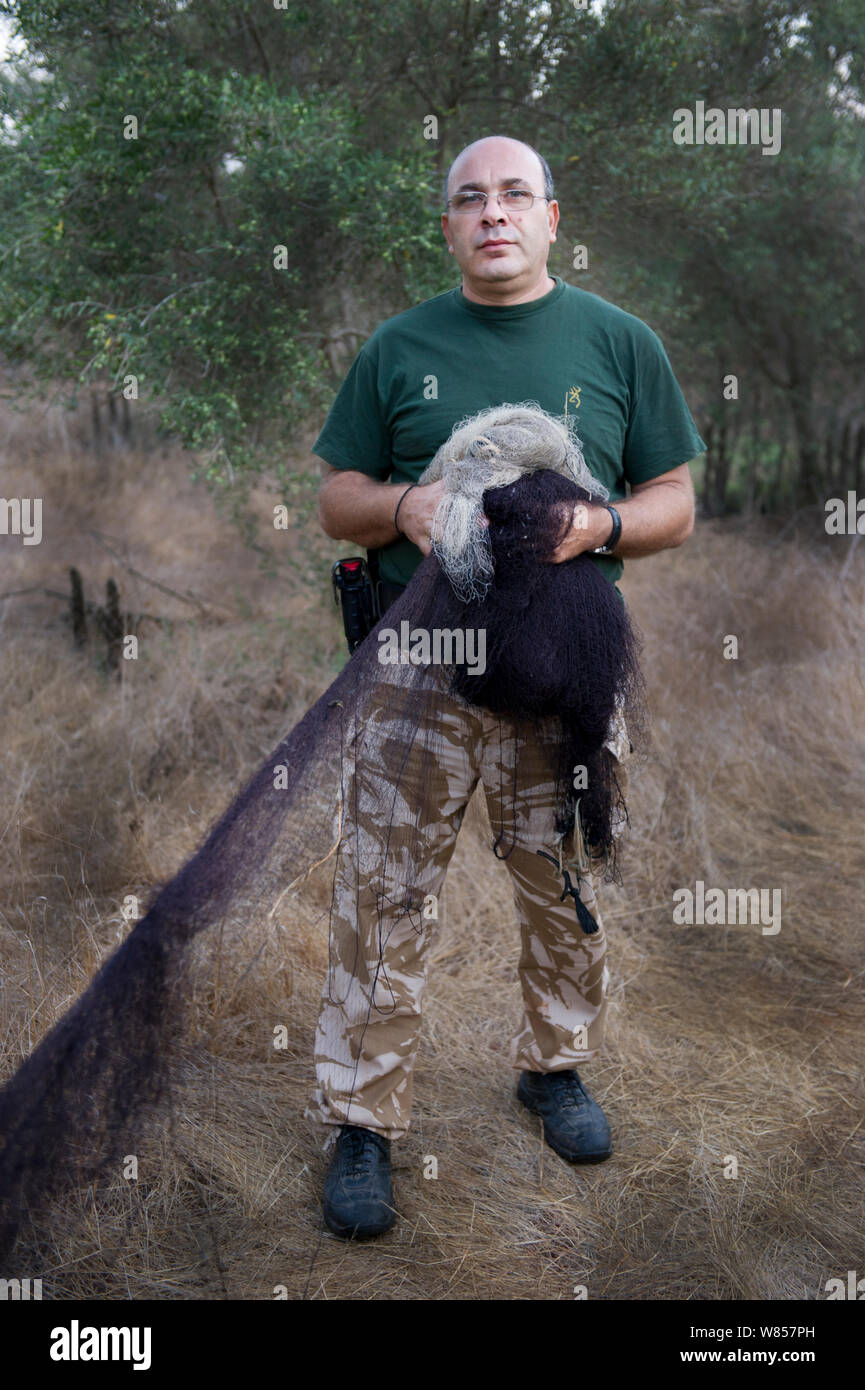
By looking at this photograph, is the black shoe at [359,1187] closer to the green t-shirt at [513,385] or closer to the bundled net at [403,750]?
the bundled net at [403,750]

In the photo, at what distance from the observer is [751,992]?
3.49 meters

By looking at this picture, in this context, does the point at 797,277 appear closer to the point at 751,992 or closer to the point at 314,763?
the point at 751,992

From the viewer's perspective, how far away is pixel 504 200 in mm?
2307

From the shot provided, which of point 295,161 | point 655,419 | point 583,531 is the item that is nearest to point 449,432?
point 583,531

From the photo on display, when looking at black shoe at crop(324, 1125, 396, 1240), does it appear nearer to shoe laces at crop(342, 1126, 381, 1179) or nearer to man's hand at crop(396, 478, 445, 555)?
shoe laces at crop(342, 1126, 381, 1179)

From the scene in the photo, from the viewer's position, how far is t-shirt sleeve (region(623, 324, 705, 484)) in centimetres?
236

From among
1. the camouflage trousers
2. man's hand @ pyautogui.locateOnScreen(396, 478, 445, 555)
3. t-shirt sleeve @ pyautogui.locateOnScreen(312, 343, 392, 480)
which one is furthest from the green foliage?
the camouflage trousers

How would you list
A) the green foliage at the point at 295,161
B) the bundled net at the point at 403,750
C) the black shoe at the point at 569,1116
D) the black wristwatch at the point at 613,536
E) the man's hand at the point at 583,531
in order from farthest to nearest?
the green foliage at the point at 295,161, the black shoe at the point at 569,1116, the black wristwatch at the point at 613,536, the man's hand at the point at 583,531, the bundled net at the point at 403,750

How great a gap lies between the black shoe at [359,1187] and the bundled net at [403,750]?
0.36 m

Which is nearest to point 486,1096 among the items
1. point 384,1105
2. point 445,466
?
point 384,1105

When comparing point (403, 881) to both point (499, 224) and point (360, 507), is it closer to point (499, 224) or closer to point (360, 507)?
point (360, 507)

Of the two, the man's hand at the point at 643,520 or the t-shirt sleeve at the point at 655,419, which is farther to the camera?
the t-shirt sleeve at the point at 655,419

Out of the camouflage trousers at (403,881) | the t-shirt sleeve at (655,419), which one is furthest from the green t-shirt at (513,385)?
the camouflage trousers at (403,881)

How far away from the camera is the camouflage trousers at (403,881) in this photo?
7.58ft
